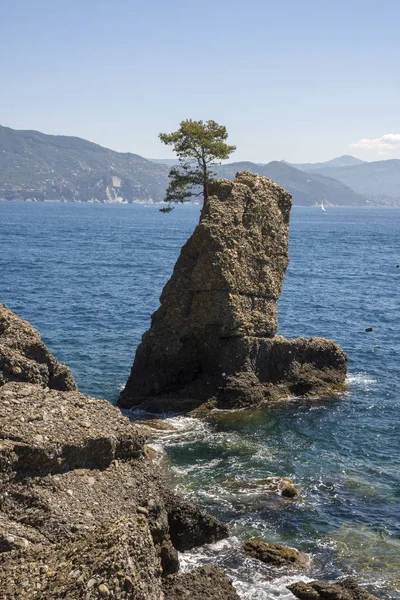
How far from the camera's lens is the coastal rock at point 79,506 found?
12672mm

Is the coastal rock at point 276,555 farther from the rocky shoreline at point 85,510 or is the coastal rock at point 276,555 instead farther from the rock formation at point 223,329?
the rock formation at point 223,329

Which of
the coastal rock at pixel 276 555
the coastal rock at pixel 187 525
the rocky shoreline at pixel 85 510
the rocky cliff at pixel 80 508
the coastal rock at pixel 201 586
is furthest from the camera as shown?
the coastal rock at pixel 276 555

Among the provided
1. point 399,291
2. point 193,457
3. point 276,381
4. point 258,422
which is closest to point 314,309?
point 399,291

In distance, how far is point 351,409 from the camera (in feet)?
131

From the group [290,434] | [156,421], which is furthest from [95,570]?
[290,434]

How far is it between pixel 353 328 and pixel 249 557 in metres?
39.4

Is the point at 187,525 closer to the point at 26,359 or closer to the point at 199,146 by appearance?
the point at 26,359

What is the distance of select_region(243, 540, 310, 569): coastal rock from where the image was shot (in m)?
23.6

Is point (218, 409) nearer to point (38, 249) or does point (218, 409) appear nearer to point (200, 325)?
point (200, 325)

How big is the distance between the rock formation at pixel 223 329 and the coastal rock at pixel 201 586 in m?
17.9

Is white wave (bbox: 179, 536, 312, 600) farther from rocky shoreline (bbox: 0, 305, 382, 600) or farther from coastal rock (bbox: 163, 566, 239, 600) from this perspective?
coastal rock (bbox: 163, 566, 239, 600)

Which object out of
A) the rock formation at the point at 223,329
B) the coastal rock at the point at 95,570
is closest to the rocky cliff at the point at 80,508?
the coastal rock at the point at 95,570

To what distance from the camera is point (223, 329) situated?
4003 cm

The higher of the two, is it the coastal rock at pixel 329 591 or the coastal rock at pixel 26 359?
the coastal rock at pixel 26 359
